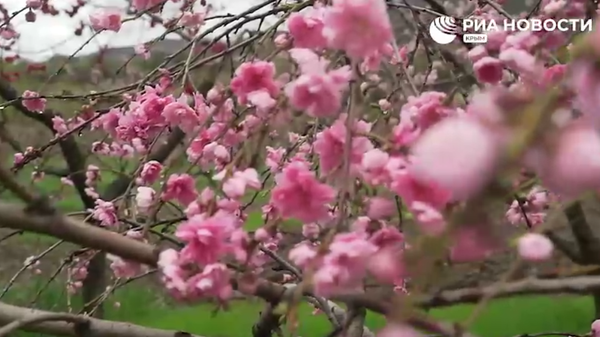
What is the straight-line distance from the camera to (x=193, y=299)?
0.55 meters

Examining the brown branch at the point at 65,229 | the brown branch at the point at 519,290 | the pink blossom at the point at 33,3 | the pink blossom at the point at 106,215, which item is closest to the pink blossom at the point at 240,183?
the brown branch at the point at 65,229

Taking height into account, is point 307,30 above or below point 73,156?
above

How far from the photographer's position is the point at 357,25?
0.57 m

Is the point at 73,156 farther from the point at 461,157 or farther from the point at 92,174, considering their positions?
the point at 461,157

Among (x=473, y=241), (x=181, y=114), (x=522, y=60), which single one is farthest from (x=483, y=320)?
(x=473, y=241)

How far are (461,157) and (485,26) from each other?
0.71m

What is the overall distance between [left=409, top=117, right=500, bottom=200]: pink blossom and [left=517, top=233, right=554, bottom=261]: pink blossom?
103mm

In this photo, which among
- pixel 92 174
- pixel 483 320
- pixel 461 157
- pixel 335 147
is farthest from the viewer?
pixel 483 320

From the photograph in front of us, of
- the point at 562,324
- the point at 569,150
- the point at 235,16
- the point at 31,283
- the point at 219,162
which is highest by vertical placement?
the point at 569,150

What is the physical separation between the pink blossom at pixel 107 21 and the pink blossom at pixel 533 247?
1109 millimetres

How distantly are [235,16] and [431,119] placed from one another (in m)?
0.67

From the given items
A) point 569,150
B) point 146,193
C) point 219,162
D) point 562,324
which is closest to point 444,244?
point 569,150

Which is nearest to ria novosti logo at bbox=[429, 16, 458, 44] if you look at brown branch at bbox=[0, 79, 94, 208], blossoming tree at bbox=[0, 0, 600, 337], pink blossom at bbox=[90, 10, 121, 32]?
blossoming tree at bbox=[0, 0, 600, 337]

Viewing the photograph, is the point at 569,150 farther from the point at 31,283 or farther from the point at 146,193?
the point at 31,283
